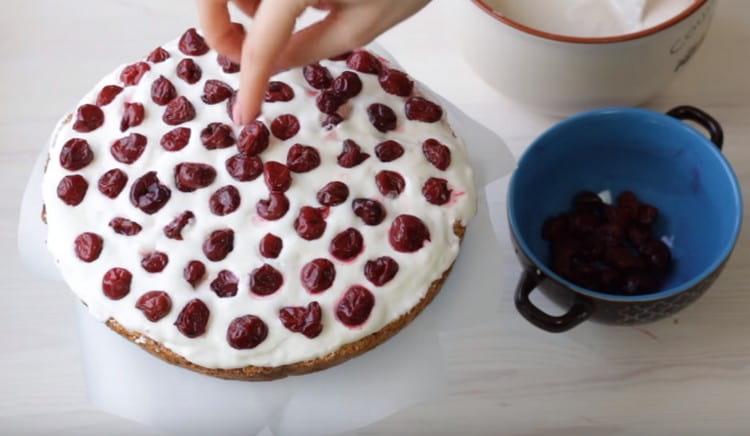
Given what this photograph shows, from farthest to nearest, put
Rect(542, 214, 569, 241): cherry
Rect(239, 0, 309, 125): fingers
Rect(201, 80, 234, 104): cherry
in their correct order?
Rect(542, 214, 569, 241): cherry < Rect(201, 80, 234, 104): cherry < Rect(239, 0, 309, 125): fingers

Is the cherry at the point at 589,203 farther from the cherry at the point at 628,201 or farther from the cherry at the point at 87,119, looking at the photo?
the cherry at the point at 87,119

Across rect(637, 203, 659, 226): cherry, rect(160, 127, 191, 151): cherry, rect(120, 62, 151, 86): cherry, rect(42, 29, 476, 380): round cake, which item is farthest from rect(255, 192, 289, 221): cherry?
rect(637, 203, 659, 226): cherry

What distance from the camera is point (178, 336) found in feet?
2.73

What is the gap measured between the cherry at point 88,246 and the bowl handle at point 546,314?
41cm

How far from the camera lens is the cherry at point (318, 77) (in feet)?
3.06

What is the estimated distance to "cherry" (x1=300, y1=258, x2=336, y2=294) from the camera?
837 mm

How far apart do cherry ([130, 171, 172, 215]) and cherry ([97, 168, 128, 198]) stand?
0.04 feet

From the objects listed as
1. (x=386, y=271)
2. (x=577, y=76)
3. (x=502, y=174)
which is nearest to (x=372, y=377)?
(x=386, y=271)

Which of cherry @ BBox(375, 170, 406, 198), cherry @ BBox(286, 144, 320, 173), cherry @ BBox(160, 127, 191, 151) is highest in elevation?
cherry @ BBox(160, 127, 191, 151)

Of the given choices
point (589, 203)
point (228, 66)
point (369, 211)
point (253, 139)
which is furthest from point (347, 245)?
point (589, 203)

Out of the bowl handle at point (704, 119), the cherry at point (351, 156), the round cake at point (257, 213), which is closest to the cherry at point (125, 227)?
the round cake at point (257, 213)

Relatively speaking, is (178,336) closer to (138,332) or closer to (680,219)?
(138,332)

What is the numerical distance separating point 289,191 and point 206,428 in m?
0.27

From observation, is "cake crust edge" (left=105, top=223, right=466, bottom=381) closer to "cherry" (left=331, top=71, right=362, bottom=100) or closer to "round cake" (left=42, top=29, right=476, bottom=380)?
"round cake" (left=42, top=29, right=476, bottom=380)
